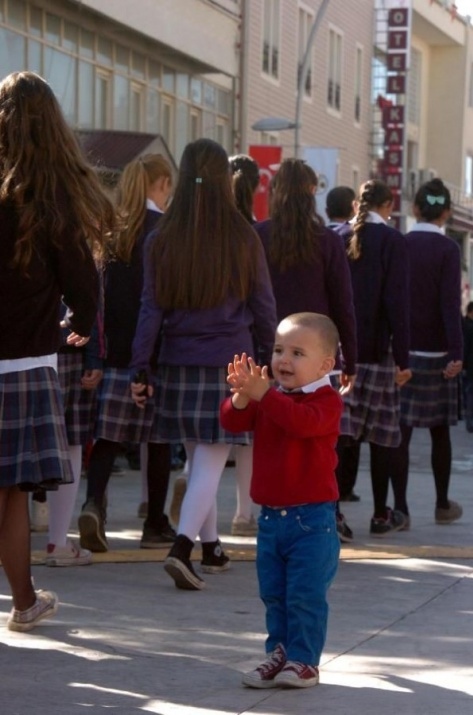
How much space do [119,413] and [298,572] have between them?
309 centimetres

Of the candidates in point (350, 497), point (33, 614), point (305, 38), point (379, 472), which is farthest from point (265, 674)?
point (305, 38)

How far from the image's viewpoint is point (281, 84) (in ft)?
116

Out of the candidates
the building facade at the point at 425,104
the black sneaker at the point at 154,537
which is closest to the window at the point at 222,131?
the building facade at the point at 425,104

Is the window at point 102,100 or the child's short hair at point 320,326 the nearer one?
the child's short hair at point 320,326

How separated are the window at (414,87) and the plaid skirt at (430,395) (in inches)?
1672

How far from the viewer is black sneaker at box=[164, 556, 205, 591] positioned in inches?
273

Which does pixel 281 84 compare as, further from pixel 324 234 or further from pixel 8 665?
pixel 8 665

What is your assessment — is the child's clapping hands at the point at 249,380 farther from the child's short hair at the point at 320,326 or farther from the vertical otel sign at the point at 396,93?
the vertical otel sign at the point at 396,93

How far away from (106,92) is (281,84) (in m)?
9.54

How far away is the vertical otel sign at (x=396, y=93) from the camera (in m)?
44.0

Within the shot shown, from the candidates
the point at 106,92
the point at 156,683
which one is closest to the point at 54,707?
the point at 156,683

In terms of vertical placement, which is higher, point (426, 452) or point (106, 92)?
point (106, 92)

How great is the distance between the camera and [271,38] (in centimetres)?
3456

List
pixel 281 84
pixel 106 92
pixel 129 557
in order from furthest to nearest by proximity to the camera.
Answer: pixel 281 84
pixel 106 92
pixel 129 557
